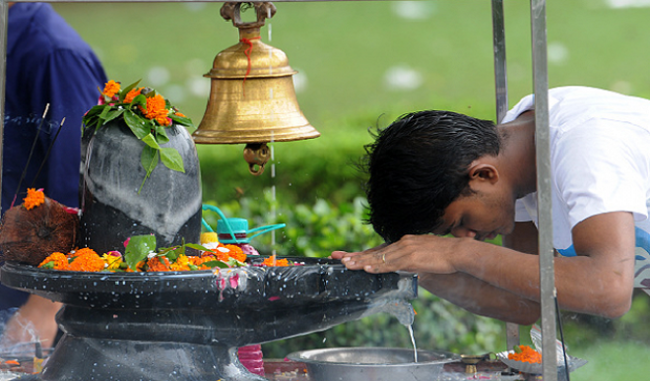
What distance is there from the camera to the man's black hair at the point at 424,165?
2.01m

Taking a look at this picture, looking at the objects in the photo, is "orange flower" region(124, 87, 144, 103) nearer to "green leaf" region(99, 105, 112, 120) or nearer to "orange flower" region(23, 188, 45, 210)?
"green leaf" region(99, 105, 112, 120)

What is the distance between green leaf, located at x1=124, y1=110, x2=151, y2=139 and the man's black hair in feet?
2.00

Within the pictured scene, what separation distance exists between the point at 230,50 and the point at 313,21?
2687mm

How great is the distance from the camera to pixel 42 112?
2434 mm

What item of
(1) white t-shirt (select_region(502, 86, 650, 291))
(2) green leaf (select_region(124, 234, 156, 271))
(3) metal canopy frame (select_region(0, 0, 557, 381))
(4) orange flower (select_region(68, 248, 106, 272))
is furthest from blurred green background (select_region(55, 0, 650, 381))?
(4) orange flower (select_region(68, 248, 106, 272))

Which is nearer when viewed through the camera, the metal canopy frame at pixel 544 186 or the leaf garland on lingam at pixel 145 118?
the metal canopy frame at pixel 544 186

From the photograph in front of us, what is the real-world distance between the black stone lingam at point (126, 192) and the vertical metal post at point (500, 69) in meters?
1.03

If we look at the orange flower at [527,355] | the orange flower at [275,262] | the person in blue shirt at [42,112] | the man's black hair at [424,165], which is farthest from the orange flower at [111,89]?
the orange flower at [527,355]

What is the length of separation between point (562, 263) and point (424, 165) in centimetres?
44

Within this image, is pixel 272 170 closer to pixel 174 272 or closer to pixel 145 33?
pixel 145 33

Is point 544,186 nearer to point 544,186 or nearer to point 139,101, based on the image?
point 544,186

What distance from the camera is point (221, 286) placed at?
1699 millimetres

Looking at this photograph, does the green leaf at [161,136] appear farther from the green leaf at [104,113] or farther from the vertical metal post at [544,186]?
the vertical metal post at [544,186]

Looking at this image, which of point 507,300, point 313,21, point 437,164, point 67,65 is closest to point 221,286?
point 437,164
